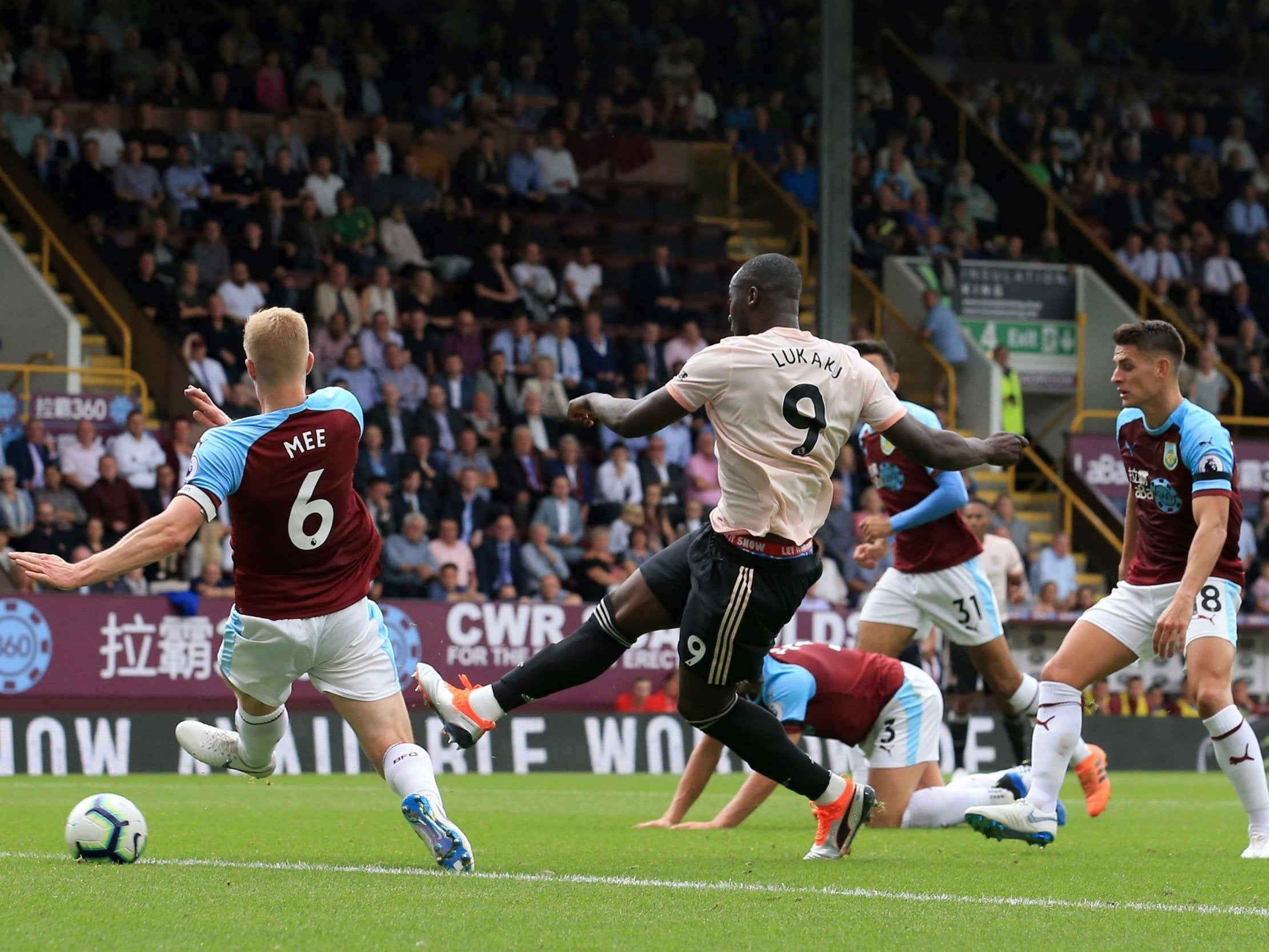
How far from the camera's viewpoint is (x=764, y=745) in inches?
274

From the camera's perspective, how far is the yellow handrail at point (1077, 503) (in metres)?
22.0

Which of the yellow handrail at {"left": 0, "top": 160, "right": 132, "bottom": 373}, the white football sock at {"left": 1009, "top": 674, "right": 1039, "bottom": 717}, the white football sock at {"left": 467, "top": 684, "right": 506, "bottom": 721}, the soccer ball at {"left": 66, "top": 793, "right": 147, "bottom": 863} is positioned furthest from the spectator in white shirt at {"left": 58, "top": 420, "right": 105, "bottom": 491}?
the white football sock at {"left": 467, "top": 684, "right": 506, "bottom": 721}

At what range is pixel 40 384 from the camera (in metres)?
19.2

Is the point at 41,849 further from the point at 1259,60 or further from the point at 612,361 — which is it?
the point at 1259,60

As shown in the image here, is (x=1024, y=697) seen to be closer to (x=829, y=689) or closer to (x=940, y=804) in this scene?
(x=940, y=804)

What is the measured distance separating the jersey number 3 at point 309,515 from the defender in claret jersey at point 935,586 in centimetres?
406

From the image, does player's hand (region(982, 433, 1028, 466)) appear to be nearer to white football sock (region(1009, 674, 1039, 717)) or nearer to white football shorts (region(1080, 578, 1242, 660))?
white football shorts (region(1080, 578, 1242, 660))

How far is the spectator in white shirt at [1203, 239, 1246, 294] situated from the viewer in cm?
2648

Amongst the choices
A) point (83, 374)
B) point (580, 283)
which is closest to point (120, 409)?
point (83, 374)

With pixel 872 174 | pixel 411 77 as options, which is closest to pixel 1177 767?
pixel 872 174

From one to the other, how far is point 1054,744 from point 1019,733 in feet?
10.7

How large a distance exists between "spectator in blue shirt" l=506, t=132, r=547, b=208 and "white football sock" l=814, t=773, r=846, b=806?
1682cm

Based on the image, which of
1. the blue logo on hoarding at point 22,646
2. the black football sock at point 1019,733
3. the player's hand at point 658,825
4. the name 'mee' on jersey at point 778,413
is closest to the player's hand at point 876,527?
the player's hand at point 658,825

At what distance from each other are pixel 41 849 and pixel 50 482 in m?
9.89
